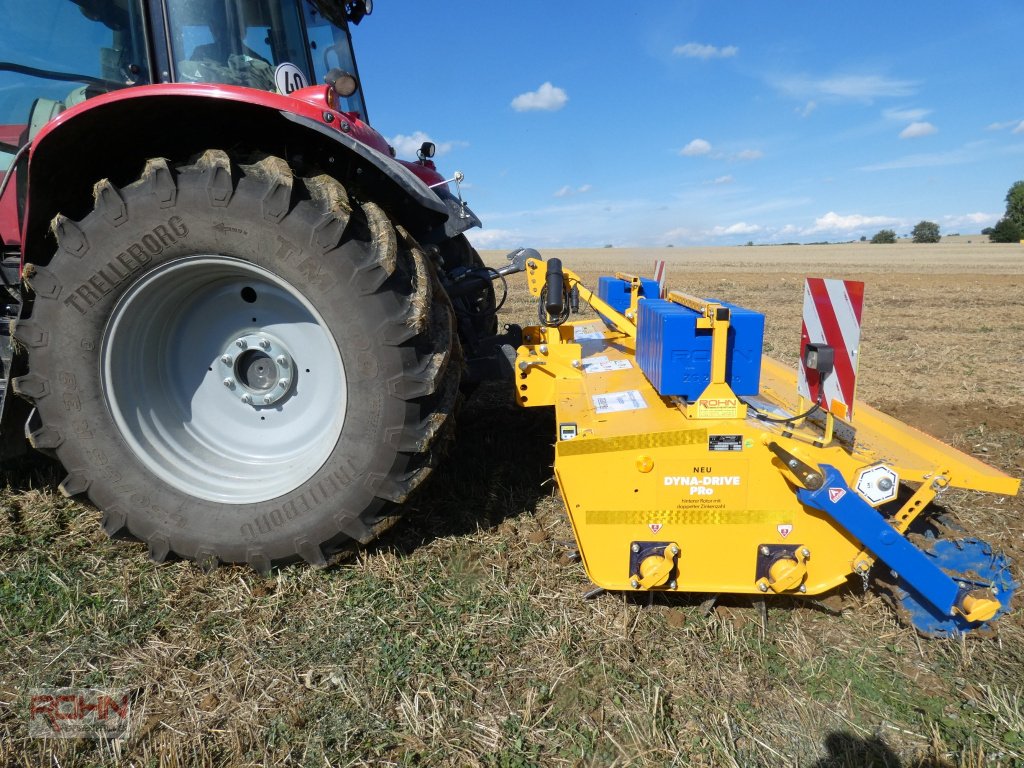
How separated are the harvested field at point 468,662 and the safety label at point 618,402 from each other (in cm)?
62

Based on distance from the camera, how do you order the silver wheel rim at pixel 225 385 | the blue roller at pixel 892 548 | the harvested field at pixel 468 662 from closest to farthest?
the harvested field at pixel 468 662 < the blue roller at pixel 892 548 < the silver wheel rim at pixel 225 385

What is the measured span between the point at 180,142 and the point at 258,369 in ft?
3.03

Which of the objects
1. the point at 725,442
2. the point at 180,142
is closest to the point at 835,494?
the point at 725,442

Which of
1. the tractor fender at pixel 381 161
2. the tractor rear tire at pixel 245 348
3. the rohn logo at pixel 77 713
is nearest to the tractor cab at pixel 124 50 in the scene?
the tractor fender at pixel 381 161

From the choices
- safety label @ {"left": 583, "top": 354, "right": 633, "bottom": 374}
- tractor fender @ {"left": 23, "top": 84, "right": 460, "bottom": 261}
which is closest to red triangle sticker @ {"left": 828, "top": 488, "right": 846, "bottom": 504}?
safety label @ {"left": 583, "top": 354, "right": 633, "bottom": 374}

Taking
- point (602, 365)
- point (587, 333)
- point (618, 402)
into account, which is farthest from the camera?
point (587, 333)

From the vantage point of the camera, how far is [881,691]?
6.03ft

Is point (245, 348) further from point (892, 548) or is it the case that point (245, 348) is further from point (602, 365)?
point (892, 548)

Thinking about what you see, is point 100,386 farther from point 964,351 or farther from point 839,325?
point 964,351

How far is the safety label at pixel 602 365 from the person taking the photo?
2961 mm

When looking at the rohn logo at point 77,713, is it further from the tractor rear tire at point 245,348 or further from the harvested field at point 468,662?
the tractor rear tire at point 245,348

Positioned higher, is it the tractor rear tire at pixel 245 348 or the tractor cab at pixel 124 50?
the tractor cab at pixel 124 50

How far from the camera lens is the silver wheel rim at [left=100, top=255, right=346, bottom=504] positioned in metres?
2.33

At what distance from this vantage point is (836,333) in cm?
211
